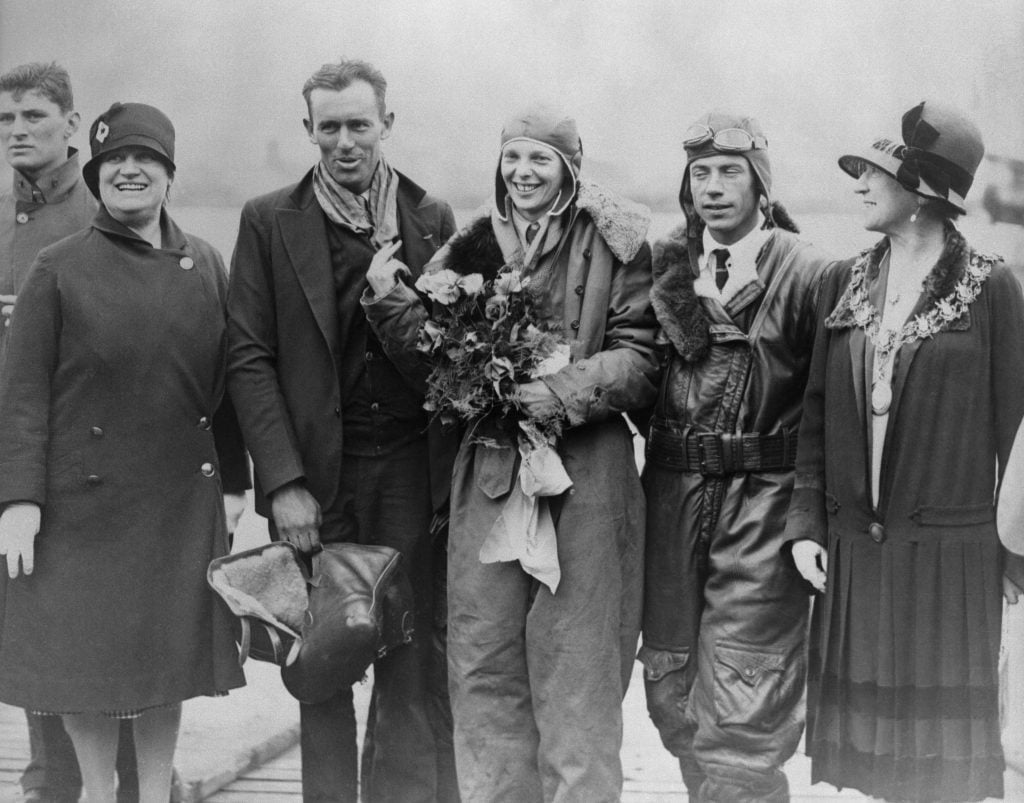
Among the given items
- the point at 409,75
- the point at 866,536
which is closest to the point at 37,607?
the point at 409,75

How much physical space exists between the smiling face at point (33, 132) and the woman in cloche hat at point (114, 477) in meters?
0.44

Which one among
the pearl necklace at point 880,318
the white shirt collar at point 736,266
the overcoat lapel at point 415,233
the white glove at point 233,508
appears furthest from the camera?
the white glove at point 233,508

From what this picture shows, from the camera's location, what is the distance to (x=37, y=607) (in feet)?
12.3

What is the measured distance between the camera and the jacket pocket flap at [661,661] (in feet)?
11.7

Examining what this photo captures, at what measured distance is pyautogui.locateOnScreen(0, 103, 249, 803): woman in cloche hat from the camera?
372 cm

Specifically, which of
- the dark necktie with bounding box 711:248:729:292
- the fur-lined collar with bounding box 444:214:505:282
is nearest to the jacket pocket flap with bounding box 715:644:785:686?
the dark necktie with bounding box 711:248:729:292

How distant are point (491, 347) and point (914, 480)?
135cm

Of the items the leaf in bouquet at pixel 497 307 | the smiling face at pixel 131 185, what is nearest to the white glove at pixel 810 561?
the leaf in bouquet at pixel 497 307

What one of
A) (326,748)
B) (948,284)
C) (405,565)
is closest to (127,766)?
(326,748)

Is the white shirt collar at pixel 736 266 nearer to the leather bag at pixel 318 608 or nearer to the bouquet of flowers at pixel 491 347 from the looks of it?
the bouquet of flowers at pixel 491 347

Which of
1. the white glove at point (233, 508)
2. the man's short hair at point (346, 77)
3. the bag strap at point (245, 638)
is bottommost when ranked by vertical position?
the bag strap at point (245, 638)

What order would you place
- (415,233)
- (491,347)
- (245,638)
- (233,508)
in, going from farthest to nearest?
1. (233,508)
2. (415,233)
3. (245,638)
4. (491,347)

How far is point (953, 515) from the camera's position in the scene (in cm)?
334

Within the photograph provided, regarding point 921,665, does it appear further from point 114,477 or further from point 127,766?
point 127,766
